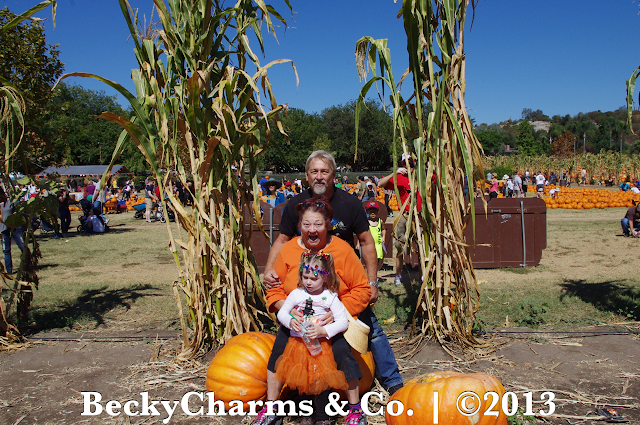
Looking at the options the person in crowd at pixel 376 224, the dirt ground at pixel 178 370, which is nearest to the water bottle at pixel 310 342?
the dirt ground at pixel 178 370

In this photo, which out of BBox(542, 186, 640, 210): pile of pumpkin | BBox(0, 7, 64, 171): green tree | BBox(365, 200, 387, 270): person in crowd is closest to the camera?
BBox(365, 200, 387, 270): person in crowd

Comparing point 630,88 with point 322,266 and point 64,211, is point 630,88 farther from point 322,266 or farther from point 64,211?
point 64,211

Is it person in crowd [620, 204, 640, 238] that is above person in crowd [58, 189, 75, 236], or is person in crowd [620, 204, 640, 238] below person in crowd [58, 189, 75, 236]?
below

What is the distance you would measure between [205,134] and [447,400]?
271cm

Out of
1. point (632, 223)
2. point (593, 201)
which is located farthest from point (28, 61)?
point (593, 201)

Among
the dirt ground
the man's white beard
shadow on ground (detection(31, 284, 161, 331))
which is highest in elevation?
the man's white beard

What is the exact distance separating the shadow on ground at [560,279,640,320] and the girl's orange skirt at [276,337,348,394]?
3.68 meters

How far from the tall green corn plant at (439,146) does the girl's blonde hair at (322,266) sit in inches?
44.9

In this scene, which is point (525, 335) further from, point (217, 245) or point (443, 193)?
point (217, 245)

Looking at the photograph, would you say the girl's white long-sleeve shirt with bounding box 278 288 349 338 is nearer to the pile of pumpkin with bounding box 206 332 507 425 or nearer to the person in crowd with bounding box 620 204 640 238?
the pile of pumpkin with bounding box 206 332 507 425

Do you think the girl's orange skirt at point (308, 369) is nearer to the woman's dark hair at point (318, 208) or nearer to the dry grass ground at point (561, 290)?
the woman's dark hair at point (318, 208)

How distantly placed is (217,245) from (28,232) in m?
2.14

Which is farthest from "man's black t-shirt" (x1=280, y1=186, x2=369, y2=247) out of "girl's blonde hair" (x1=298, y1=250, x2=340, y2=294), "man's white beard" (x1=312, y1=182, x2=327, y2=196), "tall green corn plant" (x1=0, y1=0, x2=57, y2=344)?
"tall green corn plant" (x1=0, y1=0, x2=57, y2=344)

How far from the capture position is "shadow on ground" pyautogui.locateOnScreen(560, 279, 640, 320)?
16.5 feet
